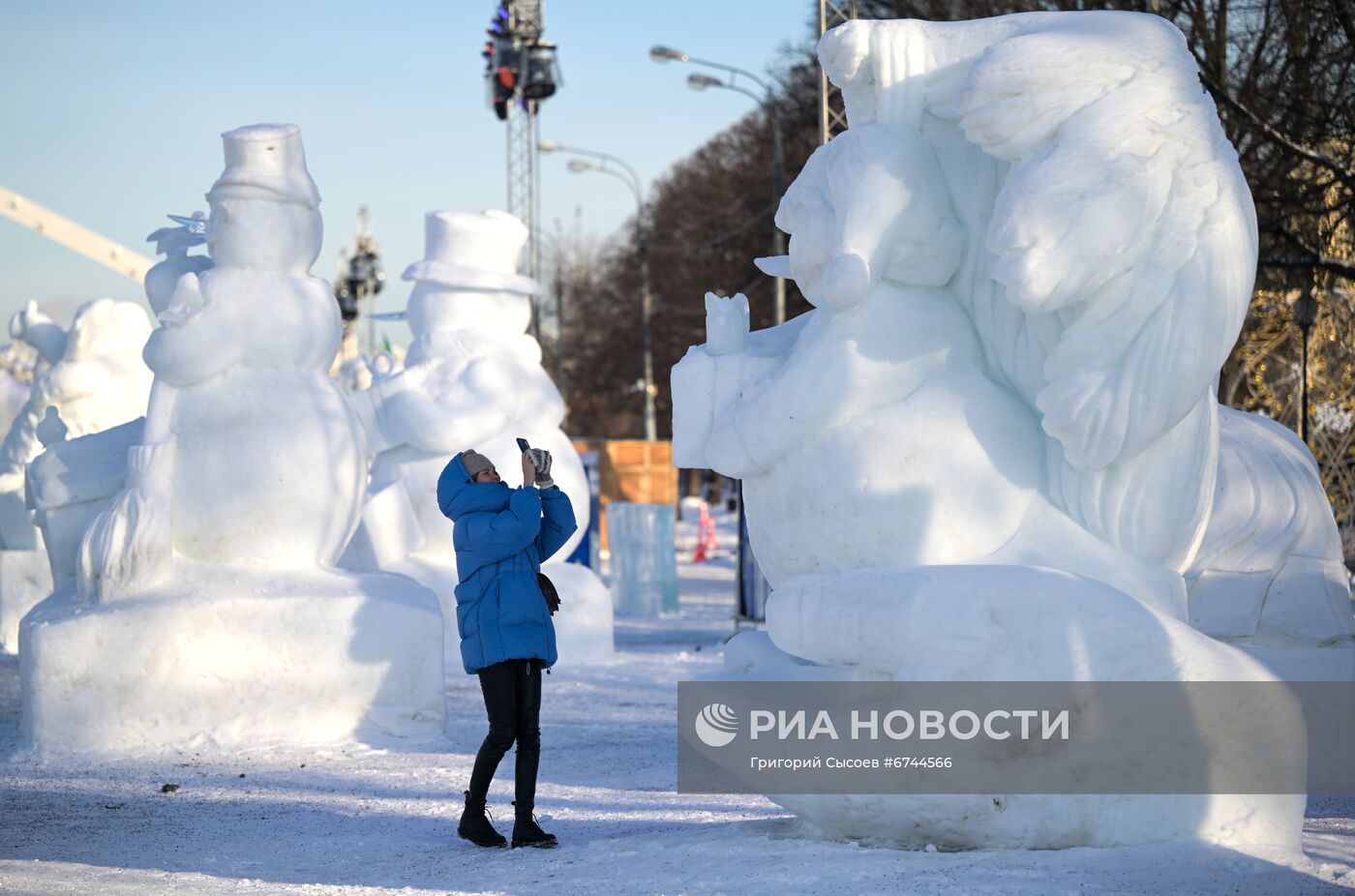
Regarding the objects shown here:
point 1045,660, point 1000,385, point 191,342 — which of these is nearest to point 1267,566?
point 1000,385

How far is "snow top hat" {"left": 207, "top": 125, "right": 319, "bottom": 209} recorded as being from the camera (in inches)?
345

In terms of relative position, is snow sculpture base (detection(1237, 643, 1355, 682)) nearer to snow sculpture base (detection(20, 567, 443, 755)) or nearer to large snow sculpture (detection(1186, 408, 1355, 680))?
large snow sculpture (detection(1186, 408, 1355, 680))

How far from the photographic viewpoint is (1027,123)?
5293 mm

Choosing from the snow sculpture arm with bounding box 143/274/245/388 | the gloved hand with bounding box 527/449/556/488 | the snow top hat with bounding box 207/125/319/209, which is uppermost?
the snow top hat with bounding box 207/125/319/209

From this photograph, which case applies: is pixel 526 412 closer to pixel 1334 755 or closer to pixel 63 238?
pixel 1334 755

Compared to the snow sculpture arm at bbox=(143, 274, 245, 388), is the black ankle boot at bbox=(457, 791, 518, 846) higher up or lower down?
lower down

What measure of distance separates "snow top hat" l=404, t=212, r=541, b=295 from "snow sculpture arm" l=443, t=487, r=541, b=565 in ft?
22.2

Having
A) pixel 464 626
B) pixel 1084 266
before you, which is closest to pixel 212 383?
pixel 464 626

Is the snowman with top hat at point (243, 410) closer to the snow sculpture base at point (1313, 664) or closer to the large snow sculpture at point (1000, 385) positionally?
the large snow sculpture at point (1000, 385)

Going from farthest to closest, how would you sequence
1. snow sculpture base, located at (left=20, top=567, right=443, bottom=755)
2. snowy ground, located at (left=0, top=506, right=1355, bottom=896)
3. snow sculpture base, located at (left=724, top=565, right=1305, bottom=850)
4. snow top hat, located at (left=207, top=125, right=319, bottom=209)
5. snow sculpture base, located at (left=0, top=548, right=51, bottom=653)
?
snow sculpture base, located at (left=0, top=548, right=51, bottom=653)
snow top hat, located at (left=207, top=125, right=319, bottom=209)
snow sculpture base, located at (left=20, top=567, right=443, bottom=755)
snow sculpture base, located at (left=724, top=565, right=1305, bottom=850)
snowy ground, located at (left=0, top=506, right=1355, bottom=896)

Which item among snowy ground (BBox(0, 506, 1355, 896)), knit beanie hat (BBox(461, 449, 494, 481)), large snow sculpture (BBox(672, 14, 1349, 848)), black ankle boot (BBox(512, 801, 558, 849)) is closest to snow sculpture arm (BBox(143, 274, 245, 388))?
snowy ground (BBox(0, 506, 1355, 896))

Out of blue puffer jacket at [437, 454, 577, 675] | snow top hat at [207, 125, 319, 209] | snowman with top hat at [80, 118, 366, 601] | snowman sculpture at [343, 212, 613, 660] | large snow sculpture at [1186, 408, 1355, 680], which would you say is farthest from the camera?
snowman sculpture at [343, 212, 613, 660]

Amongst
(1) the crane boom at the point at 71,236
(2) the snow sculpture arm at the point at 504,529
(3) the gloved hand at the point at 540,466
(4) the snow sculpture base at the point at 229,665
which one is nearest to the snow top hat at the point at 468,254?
(4) the snow sculpture base at the point at 229,665

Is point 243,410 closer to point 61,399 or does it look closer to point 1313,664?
point 1313,664
